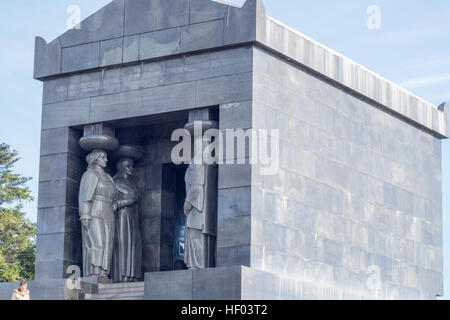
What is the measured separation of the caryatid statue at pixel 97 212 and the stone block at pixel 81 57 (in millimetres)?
1860

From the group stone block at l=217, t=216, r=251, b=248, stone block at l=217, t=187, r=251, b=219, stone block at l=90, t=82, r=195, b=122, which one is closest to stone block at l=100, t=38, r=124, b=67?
stone block at l=90, t=82, r=195, b=122

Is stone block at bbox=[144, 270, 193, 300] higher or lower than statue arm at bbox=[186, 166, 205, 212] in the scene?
lower

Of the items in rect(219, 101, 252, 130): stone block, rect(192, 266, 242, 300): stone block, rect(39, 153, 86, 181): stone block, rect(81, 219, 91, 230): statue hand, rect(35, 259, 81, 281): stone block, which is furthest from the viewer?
rect(39, 153, 86, 181): stone block

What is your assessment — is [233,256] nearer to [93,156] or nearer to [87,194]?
[87,194]

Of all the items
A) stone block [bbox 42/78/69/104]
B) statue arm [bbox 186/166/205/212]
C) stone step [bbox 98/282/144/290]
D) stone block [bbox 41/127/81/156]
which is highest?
stone block [bbox 42/78/69/104]

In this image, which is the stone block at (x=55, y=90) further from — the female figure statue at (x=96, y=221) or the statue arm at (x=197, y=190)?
the statue arm at (x=197, y=190)

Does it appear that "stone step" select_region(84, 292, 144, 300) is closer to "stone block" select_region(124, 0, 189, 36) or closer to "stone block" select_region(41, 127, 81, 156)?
"stone block" select_region(41, 127, 81, 156)

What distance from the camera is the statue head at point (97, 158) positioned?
106ft

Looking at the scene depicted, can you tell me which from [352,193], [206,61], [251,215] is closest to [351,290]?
[352,193]

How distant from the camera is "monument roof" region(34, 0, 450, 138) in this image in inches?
1208

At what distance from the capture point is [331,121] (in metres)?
32.8

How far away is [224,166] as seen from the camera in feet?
98.2

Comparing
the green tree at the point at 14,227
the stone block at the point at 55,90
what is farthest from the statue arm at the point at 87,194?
the green tree at the point at 14,227
